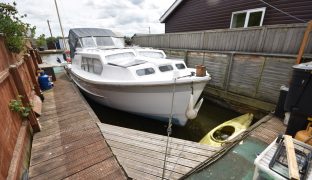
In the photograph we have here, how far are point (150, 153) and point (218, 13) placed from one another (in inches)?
331

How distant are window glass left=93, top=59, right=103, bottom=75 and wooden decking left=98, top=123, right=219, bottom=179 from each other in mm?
2331

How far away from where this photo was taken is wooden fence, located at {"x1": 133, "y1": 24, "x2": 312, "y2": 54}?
4.40 m

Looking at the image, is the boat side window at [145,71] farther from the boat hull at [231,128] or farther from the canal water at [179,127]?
the boat hull at [231,128]

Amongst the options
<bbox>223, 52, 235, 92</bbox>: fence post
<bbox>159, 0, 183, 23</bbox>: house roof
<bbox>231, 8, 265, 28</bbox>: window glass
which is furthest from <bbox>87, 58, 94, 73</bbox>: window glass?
<bbox>159, 0, 183, 23</bbox>: house roof

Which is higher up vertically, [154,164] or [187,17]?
[187,17]

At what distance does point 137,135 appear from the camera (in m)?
3.48

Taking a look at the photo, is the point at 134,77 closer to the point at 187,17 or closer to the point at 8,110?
the point at 8,110

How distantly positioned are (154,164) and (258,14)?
7.97 metres

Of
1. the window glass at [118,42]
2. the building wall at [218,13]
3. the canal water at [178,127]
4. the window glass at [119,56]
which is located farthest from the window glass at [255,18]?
the window glass at [118,42]

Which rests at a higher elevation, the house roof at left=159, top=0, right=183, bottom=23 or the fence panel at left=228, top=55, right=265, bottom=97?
the house roof at left=159, top=0, right=183, bottom=23

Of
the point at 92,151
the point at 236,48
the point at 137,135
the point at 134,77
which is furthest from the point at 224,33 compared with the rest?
the point at 92,151

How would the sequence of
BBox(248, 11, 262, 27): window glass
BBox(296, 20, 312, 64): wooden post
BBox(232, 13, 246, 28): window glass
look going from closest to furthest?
BBox(296, 20, 312, 64): wooden post → BBox(248, 11, 262, 27): window glass → BBox(232, 13, 246, 28): window glass

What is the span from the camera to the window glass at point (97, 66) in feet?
17.1

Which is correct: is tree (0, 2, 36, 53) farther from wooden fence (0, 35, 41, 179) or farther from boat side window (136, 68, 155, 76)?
boat side window (136, 68, 155, 76)
